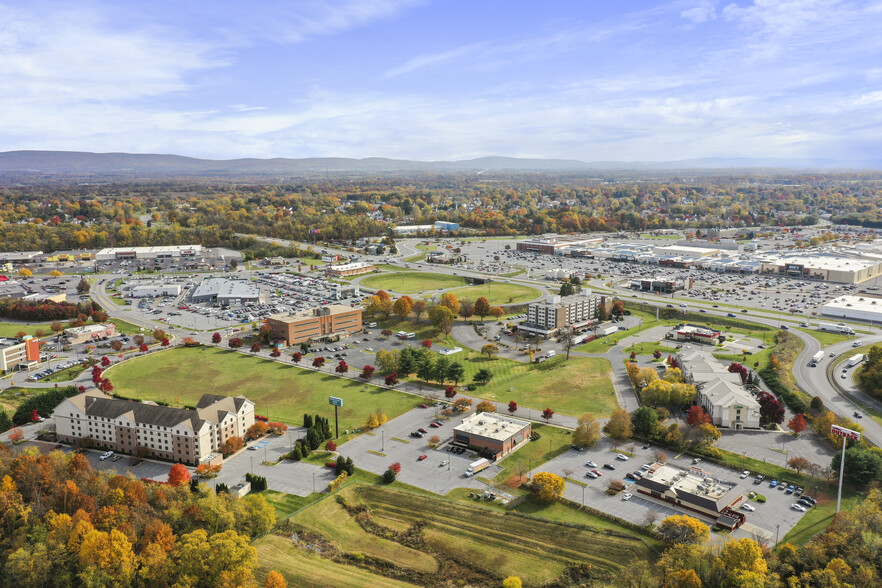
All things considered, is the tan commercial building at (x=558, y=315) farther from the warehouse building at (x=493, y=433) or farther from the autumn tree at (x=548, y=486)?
the autumn tree at (x=548, y=486)

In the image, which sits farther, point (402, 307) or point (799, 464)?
point (402, 307)

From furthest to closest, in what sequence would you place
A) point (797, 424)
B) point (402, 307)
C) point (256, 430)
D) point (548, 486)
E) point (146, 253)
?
point (146, 253) < point (402, 307) < point (256, 430) < point (797, 424) < point (548, 486)

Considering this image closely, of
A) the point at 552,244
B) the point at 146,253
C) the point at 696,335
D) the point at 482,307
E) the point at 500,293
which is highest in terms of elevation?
the point at 552,244

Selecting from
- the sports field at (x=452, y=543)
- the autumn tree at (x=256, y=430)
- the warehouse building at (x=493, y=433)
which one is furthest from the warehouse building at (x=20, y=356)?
the warehouse building at (x=493, y=433)

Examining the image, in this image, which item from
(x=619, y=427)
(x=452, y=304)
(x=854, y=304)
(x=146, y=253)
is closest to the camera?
(x=619, y=427)

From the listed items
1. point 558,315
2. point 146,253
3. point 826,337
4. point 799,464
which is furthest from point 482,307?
point 146,253

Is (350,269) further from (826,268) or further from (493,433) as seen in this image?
(826,268)

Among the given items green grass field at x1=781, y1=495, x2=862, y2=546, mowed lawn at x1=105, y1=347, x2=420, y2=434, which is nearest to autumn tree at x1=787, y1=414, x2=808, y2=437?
green grass field at x1=781, y1=495, x2=862, y2=546
